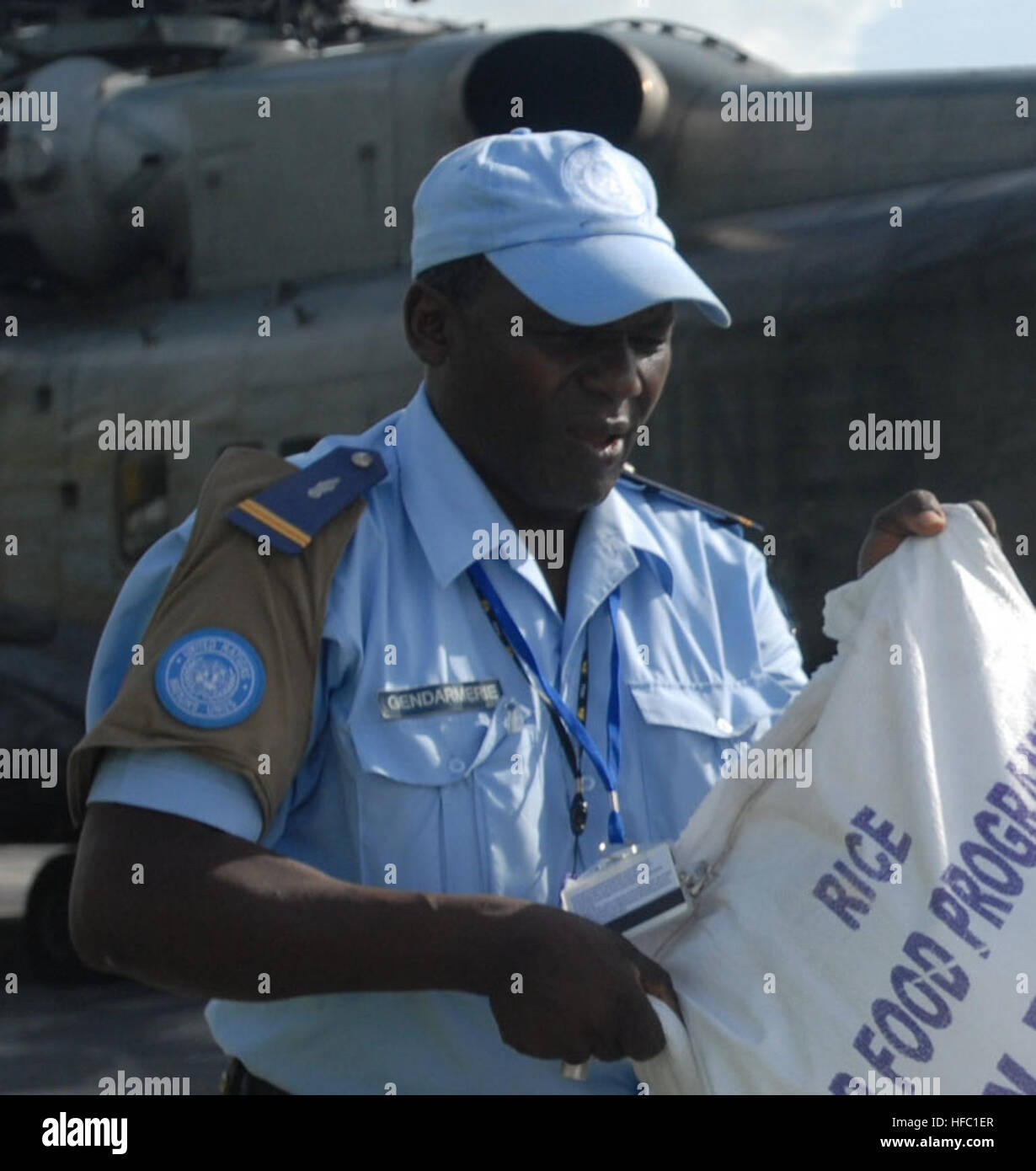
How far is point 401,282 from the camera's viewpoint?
24.6ft

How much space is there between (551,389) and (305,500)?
27 centimetres

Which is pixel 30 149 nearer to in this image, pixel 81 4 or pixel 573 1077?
pixel 81 4

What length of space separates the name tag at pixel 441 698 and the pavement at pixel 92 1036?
4.32 meters

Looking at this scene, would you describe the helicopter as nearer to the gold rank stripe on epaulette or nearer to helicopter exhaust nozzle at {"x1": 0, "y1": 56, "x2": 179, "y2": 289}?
helicopter exhaust nozzle at {"x1": 0, "y1": 56, "x2": 179, "y2": 289}

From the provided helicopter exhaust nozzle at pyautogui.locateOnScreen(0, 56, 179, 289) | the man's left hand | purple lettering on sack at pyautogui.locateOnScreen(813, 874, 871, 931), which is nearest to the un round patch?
purple lettering on sack at pyautogui.locateOnScreen(813, 874, 871, 931)

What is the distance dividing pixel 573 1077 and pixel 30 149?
7686 mm

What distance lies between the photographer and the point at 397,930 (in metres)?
1.67

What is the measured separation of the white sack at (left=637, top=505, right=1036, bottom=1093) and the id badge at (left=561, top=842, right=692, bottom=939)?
2.0 inches

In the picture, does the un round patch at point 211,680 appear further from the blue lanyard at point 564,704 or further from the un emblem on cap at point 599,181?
the un emblem on cap at point 599,181

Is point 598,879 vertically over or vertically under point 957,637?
under

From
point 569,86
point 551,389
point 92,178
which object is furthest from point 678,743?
point 92,178

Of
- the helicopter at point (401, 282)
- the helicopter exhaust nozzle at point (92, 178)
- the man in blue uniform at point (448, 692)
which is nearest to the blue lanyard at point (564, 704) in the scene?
the man in blue uniform at point (448, 692)

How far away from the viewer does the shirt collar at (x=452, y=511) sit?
1962 millimetres
